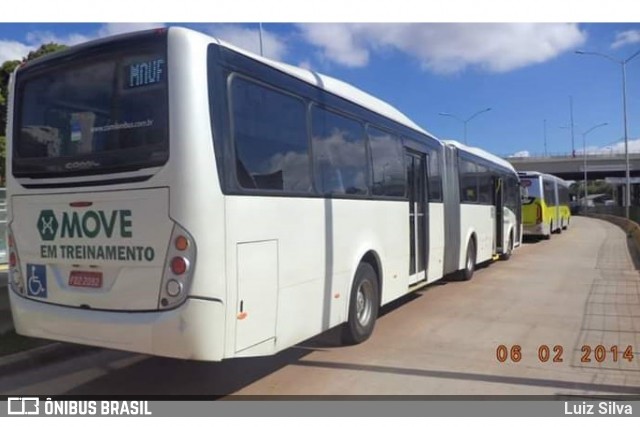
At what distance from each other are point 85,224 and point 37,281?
83 centimetres

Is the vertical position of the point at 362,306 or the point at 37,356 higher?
the point at 362,306

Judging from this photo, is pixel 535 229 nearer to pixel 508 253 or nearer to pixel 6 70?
pixel 508 253

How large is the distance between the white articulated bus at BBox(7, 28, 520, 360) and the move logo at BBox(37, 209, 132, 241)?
1 centimetres

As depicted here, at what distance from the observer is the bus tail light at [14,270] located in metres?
5.38

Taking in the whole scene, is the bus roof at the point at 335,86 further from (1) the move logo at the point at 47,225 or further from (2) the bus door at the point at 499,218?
(2) the bus door at the point at 499,218

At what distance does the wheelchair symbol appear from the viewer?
5172mm

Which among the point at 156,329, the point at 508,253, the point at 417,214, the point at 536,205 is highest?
the point at 536,205

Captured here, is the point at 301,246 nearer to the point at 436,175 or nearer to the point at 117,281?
the point at 117,281

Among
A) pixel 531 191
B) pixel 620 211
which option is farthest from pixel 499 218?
pixel 620 211

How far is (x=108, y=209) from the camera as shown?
188 inches

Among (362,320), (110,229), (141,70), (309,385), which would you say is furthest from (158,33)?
(362,320)
